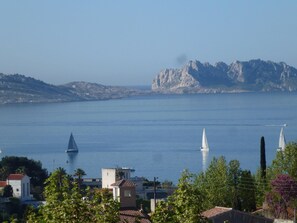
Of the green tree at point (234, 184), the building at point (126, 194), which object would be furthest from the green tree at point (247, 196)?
the building at point (126, 194)

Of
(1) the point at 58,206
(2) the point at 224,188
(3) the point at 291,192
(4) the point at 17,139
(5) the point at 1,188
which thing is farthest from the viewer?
(4) the point at 17,139

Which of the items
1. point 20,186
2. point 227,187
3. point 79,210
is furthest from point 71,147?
point 79,210

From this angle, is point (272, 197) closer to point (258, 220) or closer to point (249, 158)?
point (258, 220)

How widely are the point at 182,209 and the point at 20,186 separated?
25.9 metres

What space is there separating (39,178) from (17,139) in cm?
4419

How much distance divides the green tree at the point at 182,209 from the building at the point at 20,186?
24497 millimetres

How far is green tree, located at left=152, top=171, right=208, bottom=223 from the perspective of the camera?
869cm

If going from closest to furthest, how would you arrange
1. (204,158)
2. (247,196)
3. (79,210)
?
(79,210) < (247,196) < (204,158)

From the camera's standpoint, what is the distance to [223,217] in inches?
676

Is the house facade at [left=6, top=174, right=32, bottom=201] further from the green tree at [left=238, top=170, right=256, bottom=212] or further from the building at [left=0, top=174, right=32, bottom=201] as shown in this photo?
the green tree at [left=238, top=170, right=256, bottom=212]

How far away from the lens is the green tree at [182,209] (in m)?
8.69

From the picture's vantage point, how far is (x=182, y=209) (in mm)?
8797

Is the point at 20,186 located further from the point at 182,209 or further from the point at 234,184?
the point at 182,209

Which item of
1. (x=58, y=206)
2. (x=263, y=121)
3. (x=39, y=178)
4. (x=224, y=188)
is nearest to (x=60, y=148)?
(x=263, y=121)
